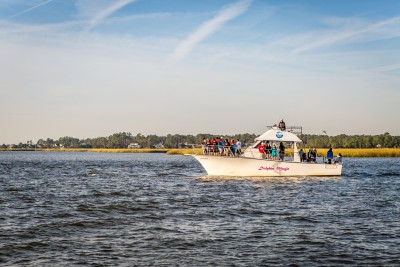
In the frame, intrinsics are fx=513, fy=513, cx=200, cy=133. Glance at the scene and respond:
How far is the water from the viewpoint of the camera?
578 inches

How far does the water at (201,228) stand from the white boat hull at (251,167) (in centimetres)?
667

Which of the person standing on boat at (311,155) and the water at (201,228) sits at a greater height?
the person standing on boat at (311,155)

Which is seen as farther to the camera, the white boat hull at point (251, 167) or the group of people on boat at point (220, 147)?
the group of people on boat at point (220, 147)

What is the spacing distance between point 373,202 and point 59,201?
17472mm

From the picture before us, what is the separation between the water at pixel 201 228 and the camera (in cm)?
1469

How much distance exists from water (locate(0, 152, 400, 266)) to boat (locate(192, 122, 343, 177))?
671cm

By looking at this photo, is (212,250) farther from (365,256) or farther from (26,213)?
(26,213)

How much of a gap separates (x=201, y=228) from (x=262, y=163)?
2129 cm

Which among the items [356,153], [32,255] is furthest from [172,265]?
[356,153]

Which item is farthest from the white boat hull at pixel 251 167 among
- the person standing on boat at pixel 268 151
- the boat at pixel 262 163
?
the person standing on boat at pixel 268 151

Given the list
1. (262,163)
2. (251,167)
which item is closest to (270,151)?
(262,163)

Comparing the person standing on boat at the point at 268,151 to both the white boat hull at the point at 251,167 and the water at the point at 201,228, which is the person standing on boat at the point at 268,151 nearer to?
the white boat hull at the point at 251,167

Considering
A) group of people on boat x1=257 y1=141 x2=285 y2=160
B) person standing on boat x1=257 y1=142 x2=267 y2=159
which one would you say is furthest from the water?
group of people on boat x1=257 y1=141 x2=285 y2=160

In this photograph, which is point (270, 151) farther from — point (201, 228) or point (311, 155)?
point (201, 228)
